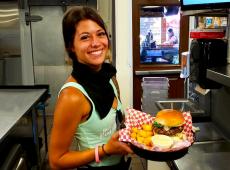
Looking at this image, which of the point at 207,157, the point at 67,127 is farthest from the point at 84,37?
the point at 207,157

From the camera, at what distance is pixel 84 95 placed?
1220 millimetres

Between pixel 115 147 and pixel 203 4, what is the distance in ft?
3.12

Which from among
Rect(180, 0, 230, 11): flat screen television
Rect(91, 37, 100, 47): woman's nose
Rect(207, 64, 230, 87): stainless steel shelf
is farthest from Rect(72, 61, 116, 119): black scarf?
→ Rect(180, 0, 230, 11): flat screen television

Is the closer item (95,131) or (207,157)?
(95,131)

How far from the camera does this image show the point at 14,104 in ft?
8.70

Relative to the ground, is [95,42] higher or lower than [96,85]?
higher

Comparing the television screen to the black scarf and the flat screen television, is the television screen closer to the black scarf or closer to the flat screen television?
the flat screen television

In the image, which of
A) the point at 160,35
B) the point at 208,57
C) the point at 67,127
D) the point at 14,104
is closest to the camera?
the point at 67,127

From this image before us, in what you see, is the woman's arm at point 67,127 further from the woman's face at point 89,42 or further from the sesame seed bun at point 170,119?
the sesame seed bun at point 170,119

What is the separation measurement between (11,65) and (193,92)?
3.65 meters

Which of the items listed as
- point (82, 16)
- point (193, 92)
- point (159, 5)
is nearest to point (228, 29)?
point (193, 92)

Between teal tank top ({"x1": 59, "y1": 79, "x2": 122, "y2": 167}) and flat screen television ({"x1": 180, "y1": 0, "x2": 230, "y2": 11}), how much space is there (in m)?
0.77

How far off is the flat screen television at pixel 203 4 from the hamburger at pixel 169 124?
0.59m

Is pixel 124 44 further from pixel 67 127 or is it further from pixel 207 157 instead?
pixel 67 127
